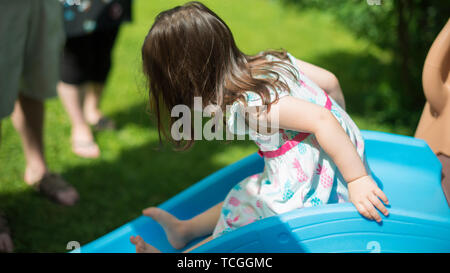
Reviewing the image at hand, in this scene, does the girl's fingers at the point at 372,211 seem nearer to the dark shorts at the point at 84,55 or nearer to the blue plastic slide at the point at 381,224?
the blue plastic slide at the point at 381,224

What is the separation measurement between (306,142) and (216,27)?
1.40 ft

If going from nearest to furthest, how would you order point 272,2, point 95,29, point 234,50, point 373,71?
point 234,50 → point 95,29 → point 373,71 → point 272,2

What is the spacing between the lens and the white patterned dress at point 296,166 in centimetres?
138

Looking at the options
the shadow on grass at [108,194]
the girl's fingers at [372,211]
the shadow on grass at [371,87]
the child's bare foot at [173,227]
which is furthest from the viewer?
the shadow on grass at [371,87]

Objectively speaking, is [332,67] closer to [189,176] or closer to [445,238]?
[189,176]

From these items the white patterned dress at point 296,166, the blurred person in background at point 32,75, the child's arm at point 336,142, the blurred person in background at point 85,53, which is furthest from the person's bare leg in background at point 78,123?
the child's arm at point 336,142

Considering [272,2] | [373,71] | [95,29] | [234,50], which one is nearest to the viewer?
[234,50]

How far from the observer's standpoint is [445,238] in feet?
4.10

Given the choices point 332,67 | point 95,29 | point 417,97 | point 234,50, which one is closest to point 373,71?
point 332,67

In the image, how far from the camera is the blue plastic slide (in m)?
1.26

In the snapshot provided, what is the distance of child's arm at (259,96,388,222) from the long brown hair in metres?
0.06

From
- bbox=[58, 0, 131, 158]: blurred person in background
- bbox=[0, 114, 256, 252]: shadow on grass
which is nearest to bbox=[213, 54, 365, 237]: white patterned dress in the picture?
bbox=[0, 114, 256, 252]: shadow on grass

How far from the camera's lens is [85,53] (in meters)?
2.43

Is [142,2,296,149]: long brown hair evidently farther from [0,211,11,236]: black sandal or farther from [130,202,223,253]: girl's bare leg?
[0,211,11,236]: black sandal
